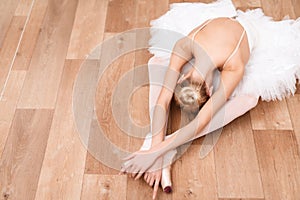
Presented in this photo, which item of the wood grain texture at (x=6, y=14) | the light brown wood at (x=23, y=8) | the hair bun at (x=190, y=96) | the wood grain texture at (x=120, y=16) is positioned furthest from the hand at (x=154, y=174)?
the light brown wood at (x=23, y=8)

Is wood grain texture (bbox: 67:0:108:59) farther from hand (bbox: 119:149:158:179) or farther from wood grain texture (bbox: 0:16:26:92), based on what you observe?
hand (bbox: 119:149:158:179)

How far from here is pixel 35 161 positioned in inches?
66.5

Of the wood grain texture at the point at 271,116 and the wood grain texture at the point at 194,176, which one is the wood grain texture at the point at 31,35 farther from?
the wood grain texture at the point at 271,116

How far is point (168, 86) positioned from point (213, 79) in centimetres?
20

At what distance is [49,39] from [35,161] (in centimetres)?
74

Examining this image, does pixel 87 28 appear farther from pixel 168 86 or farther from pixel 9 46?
pixel 168 86

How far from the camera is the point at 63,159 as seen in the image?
1695 mm

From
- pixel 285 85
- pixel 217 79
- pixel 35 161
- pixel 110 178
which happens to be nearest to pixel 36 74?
pixel 35 161

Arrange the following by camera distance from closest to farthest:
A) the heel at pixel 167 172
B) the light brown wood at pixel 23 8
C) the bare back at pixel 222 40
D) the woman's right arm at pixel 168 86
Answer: the heel at pixel 167 172
the woman's right arm at pixel 168 86
the bare back at pixel 222 40
the light brown wood at pixel 23 8

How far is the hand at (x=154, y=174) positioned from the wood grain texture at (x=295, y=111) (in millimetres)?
574

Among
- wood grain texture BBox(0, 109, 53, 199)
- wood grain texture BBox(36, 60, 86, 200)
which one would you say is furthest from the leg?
wood grain texture BBox(0, 109, 53, 199)

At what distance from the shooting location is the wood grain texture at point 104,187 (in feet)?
5.18

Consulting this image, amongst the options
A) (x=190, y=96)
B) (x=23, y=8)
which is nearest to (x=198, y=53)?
(x=190, y=96)

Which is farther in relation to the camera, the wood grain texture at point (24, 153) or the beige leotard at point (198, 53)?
the beige leotard at point (198, 53)
